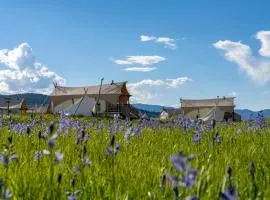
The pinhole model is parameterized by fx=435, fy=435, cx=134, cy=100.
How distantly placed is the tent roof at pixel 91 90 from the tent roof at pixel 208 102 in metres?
19.5

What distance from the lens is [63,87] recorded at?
246 feet

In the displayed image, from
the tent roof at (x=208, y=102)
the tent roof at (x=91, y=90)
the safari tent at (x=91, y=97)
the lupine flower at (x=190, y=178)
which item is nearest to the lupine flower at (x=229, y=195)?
the lupine flower at (x=190, y=178)

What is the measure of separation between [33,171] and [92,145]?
276cm

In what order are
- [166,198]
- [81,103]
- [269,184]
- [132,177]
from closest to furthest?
[166,198] < [269,184] < [132,177] < [81,103]

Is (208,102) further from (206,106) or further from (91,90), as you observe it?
(91,90)

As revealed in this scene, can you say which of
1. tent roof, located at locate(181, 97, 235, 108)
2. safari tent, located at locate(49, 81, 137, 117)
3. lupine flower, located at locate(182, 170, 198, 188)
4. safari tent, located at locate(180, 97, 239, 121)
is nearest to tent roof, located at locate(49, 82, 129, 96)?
safari tent, located at locate(49, 81, 137, 117)

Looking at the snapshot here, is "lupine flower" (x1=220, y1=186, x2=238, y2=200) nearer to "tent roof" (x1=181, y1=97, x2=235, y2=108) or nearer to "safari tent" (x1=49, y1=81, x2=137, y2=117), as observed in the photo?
"safari tent" (x1=49, y1=81, x2=137, y2=117)

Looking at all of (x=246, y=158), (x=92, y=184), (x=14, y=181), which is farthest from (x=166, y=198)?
(x=246, y=158)

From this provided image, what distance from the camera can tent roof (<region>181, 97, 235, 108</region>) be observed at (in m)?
77.9

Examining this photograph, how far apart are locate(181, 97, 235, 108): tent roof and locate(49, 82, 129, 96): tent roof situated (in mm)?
19517

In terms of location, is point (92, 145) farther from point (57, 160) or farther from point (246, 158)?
point (57, 160)

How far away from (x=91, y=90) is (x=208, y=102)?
24178mm

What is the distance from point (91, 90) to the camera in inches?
2746

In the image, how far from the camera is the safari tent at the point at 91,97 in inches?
2324
